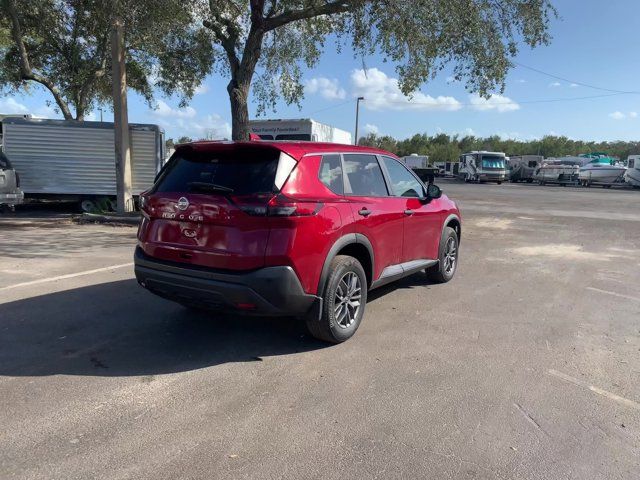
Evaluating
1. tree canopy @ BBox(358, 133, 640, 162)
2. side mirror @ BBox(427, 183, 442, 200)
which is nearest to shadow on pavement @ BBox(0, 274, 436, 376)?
side mirror @ BBox(427, 183, 442, 200)

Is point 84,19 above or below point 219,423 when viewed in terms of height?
above

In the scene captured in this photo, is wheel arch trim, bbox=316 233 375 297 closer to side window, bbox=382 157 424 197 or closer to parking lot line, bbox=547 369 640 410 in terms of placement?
side window, bbox=382 157 424 197

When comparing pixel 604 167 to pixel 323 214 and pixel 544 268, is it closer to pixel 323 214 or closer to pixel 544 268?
pixel 544 268

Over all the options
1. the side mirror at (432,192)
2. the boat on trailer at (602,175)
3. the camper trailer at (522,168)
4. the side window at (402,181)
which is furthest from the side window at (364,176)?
the camper trailer at (522,168)

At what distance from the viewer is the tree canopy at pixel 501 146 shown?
303ft

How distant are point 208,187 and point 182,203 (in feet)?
0.90

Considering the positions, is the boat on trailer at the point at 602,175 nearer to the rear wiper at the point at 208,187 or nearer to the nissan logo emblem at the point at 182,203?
the rear wiper at the point at 208,187

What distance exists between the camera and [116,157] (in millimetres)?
13578

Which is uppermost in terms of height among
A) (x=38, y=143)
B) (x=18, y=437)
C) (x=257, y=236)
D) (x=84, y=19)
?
(x=84, y=19)

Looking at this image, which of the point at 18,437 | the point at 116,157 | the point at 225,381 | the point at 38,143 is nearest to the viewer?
the point at 18,437

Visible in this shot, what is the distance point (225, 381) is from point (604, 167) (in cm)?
4280

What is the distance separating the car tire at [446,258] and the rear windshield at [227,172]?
3262 millimetres

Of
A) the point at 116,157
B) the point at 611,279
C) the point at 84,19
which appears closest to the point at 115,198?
the point at 116,157

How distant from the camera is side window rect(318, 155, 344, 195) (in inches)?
176
